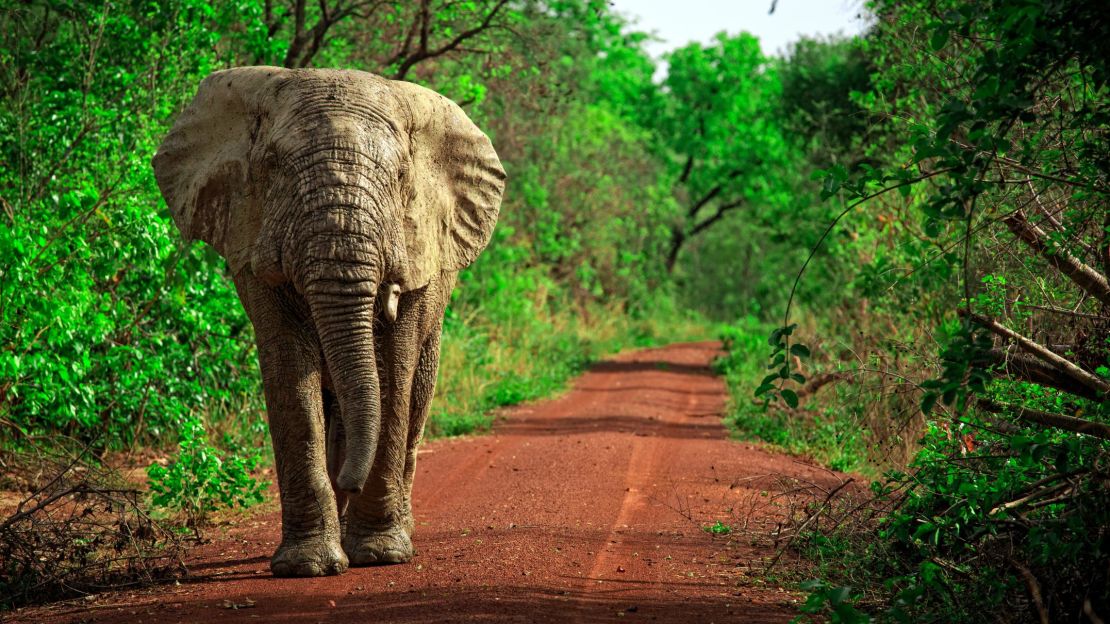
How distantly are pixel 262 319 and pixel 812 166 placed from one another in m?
16.1

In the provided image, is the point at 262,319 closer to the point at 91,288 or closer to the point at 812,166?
the point at 91,288

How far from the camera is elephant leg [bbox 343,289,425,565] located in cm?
640

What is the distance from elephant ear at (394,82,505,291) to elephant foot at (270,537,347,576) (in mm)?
1411

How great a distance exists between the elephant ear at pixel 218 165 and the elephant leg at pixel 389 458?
2.90 feet

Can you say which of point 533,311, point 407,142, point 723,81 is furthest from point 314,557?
point 723,81

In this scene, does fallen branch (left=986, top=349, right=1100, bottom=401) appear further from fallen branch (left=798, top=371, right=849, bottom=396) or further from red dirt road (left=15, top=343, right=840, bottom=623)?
fallen branch (left=798, top=371, right=849, bottom=396)

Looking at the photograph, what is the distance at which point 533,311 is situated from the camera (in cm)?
2011

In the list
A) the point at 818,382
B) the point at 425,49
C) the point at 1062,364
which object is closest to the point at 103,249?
the point at 425,49

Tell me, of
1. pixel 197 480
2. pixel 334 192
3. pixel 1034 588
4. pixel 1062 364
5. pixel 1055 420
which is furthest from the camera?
pixel 197 480

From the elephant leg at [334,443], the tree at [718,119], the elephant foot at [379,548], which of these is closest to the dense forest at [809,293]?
the elephant leg at [334,443]

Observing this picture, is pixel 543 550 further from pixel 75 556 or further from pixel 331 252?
pixel 75 556

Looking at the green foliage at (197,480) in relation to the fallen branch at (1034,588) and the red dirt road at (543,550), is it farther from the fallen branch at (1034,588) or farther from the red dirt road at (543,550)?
the fallen branch at (1034,588)

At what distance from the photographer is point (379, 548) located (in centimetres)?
645

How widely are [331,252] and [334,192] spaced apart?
30 cm
